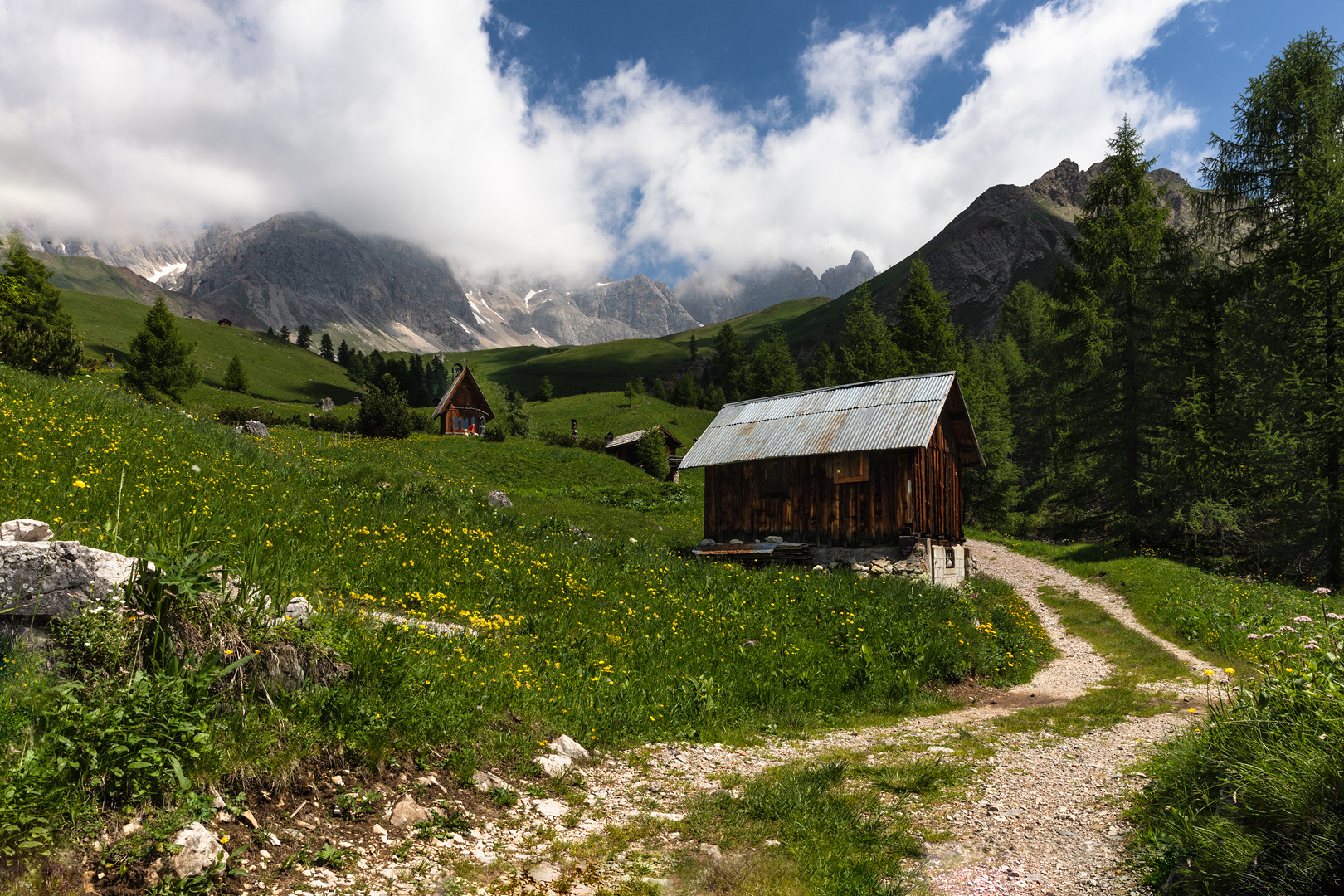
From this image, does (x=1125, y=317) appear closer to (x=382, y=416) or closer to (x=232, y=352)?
(x=382, y=416)

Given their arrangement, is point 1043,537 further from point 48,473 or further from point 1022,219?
point 1022,219

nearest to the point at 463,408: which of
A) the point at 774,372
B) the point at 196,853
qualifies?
the point at 774,372

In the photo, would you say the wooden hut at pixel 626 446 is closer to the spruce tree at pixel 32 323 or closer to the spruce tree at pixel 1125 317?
the spruce tree at pixel 1125 317

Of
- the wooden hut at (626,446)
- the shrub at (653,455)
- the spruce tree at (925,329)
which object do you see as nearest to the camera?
the spruce tree at (925,329)

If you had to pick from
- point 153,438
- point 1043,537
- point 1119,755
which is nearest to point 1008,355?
point 1043,537

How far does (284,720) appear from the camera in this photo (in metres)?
5.21

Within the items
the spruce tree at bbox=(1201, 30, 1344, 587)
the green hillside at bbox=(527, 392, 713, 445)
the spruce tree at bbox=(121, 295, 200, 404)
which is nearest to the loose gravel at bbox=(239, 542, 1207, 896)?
the spruce tree at bbox=(1201, 30, 1344, 587)

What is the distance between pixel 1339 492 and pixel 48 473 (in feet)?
115

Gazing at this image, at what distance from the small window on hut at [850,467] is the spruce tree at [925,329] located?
2149 centimetres

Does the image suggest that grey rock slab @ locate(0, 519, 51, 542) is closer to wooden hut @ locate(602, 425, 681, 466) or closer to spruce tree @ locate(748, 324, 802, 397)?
wooden hut @ locate(602, 425, 681, 466)

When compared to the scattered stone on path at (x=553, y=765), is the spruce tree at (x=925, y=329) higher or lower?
higher

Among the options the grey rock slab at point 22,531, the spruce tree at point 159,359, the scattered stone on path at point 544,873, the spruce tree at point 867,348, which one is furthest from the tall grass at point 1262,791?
the spruce tree at point 159,359

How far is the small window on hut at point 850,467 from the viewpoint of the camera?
73.9 ft

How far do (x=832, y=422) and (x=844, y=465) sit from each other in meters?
1.80
